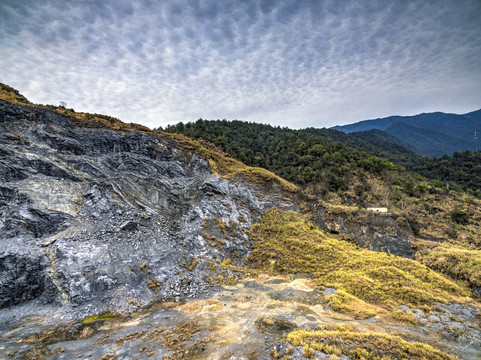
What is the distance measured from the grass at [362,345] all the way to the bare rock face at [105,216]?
32.4 feet

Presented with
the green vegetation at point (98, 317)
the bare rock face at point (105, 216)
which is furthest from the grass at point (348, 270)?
the green vegetation at point (98, 317)

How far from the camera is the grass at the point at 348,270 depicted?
50.0 feet

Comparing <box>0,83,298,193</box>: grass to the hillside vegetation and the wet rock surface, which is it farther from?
the wet rock surface

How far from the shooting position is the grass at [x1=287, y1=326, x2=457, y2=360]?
915 cm

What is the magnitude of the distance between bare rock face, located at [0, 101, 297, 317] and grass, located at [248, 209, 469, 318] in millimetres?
3386

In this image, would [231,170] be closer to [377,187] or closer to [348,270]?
[348,270]

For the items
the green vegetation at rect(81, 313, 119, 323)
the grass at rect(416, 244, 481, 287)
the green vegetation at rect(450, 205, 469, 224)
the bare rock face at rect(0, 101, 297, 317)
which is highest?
the bare rock face at rect(0, 101, 297, 317)

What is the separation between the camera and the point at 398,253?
998 inches

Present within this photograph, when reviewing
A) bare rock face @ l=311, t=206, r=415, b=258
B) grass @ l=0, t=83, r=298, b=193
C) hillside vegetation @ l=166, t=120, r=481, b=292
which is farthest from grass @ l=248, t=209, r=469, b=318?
grass @ l=0, t=83, r=298, b=193

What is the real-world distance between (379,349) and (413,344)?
78.5 inches

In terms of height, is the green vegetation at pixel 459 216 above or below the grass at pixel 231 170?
below

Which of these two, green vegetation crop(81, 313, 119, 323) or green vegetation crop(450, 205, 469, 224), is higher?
green vegetation crop(81, 313, 119, 323)

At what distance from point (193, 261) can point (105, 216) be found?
9.62m

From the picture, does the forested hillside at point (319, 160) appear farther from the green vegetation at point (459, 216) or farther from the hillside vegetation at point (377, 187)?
the green vegetation at point (459, 216)
